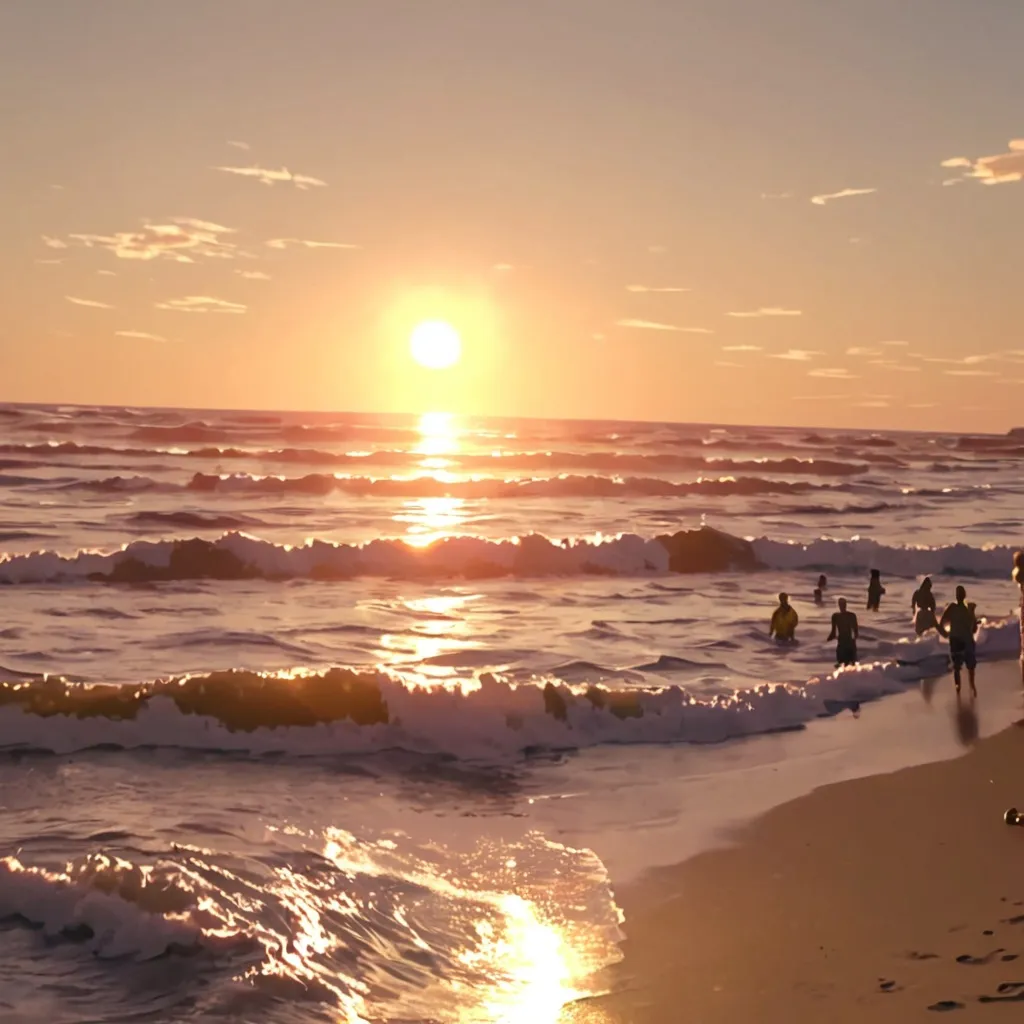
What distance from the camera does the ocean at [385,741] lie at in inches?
322

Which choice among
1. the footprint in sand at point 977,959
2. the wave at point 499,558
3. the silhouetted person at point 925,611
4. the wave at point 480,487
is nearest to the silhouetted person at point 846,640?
the silhouetted person at point 925,611

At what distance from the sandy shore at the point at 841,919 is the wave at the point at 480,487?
47.8 meters

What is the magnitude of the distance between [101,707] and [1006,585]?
75.9ft

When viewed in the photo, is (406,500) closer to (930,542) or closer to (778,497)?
(778,497)

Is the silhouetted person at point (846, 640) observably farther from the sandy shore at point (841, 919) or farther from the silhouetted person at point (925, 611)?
the sandy shore at point (841, 919)

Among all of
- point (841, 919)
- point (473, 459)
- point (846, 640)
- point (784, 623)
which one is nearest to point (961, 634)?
point (846, 640)

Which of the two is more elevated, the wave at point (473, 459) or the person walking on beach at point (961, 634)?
the wave at point (473, 459)

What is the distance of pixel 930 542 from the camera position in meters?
38.6

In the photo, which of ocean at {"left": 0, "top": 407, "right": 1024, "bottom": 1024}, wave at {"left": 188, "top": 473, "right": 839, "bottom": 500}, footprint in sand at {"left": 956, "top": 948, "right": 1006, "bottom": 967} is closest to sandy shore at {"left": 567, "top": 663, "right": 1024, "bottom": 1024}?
footprint in sand at {"left": 956, "top": 948, "right": 1006, "bottom": 967}

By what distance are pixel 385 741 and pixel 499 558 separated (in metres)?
20.1

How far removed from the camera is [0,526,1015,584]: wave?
30406 mm

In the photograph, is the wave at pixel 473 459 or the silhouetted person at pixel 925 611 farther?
the wave at pixel 473 459

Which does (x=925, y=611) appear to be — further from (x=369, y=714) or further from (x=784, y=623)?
(x=369, y=714)

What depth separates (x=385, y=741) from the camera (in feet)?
48.5
